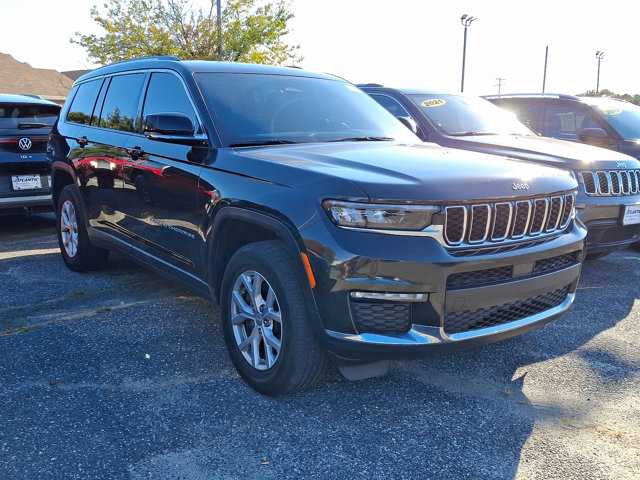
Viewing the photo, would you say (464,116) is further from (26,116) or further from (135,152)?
(26,116)

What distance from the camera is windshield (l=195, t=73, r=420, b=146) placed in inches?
147

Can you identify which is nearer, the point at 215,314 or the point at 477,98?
the point at 215,314

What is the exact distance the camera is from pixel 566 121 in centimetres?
756

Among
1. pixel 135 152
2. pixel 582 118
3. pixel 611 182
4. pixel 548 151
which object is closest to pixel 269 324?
pixel 135 152

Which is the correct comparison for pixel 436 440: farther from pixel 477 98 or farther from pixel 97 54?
pixel 97 54

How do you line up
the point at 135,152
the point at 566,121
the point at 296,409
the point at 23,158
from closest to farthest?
the point at 296,409 < the point at 135,152 < the point at 23,158 < the point at 566,121

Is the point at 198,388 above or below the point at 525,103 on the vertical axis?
below

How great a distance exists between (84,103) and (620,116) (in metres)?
6.13

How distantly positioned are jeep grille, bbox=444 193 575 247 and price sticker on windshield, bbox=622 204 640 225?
2557 mm

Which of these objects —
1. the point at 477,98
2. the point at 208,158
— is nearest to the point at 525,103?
the point at 477,98

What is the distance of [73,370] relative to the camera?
3.58 m

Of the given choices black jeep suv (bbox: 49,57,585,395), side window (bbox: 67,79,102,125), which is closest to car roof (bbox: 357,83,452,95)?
black jeep suv (bbox: 49,57,585,395)

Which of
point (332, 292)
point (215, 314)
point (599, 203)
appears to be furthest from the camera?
point (599, 203)

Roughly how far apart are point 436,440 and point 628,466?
0.83 m
